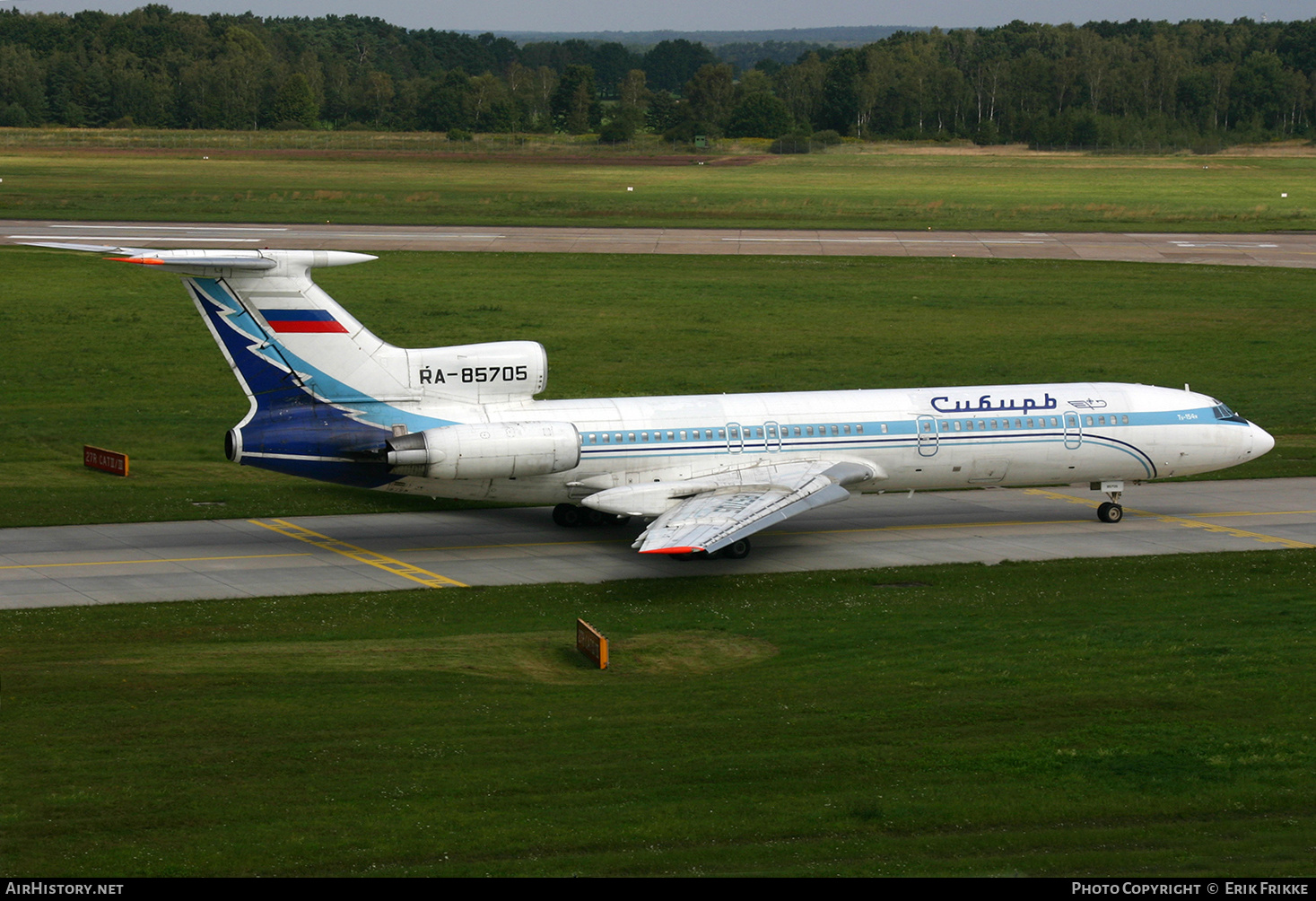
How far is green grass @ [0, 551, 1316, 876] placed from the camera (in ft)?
60.6

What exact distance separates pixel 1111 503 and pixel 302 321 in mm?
22283

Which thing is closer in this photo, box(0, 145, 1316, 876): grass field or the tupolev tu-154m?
box(0, 145, 1316, 876): grass field

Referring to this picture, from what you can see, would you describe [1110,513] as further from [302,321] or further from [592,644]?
[302,321]

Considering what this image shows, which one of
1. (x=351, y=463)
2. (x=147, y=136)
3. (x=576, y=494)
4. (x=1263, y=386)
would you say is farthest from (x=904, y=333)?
(x=147, y=136)

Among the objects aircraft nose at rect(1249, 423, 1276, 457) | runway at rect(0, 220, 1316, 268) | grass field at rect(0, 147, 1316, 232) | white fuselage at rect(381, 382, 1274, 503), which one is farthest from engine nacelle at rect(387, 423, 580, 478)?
grass field at rect(0, 147, 1316, 232)

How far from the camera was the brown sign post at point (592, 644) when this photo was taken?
87.0 feet

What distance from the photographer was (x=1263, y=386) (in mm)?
56000

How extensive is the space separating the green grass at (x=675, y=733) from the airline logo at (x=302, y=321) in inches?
279

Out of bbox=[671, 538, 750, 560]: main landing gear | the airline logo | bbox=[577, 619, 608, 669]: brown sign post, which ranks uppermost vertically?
the airline logo

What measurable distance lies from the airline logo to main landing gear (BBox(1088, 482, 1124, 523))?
21.0 m

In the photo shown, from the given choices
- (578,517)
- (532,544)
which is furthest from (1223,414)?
(532,544)

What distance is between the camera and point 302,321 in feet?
113

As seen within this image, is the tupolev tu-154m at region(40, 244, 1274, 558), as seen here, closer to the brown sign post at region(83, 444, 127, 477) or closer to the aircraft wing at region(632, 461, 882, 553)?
the aircraft wing at region(632, 461, 882, 553)

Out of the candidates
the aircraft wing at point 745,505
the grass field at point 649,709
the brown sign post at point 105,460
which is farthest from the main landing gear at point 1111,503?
the brown sign post at point 105,460
